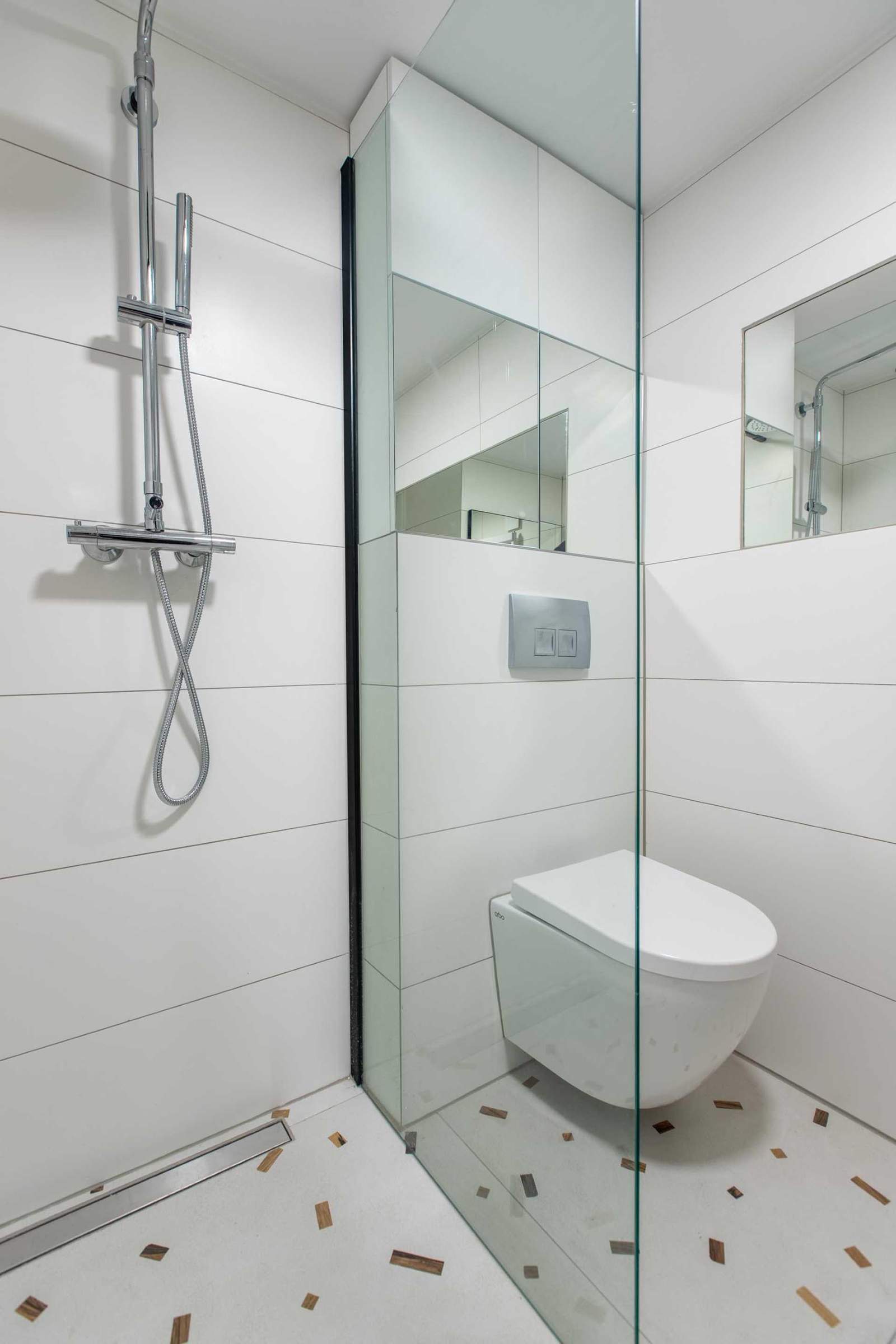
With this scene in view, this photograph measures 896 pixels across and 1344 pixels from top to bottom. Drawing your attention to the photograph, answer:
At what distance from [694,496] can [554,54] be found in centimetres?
114

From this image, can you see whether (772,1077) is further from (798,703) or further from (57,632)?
(57,632)

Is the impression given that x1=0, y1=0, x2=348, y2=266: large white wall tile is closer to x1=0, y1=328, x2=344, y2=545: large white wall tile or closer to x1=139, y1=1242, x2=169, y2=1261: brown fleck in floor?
x1=0, y1=328, x2=344, y2=545: large white wall tile

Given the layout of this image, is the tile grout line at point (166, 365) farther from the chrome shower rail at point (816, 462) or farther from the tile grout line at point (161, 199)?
the chrome shower rail at point (816, 462)

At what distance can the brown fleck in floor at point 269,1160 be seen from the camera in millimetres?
1344

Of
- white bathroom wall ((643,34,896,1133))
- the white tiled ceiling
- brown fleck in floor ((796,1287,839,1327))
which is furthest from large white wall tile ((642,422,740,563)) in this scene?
brown fleck in floor ((796,1287,839,1327))

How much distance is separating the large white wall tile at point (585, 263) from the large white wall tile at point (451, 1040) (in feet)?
3.28

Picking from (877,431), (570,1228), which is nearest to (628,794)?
(570,1228)

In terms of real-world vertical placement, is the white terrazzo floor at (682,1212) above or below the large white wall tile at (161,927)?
below

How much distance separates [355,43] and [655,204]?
96cm

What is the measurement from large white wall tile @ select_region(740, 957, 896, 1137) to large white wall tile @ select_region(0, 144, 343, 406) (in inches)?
71.6

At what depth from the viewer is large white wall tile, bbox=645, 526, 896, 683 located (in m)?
1.46

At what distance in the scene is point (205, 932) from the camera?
4.57ft

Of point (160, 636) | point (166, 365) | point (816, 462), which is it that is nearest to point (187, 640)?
point (160, 636)

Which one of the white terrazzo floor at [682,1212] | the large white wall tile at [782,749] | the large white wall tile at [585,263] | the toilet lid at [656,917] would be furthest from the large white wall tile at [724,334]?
the white terrazzo floor at [682,1212]
